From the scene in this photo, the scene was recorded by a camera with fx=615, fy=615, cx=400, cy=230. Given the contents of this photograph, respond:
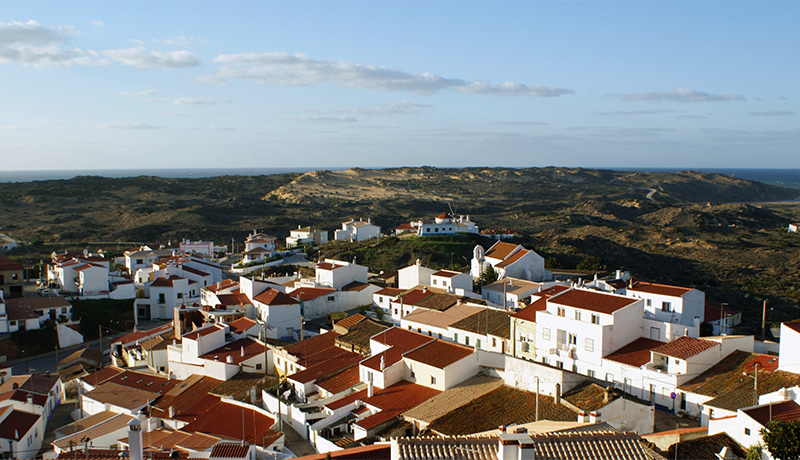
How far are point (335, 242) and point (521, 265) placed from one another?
2934 cm

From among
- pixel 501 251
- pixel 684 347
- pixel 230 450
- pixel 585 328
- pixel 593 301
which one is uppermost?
pixel 593 301

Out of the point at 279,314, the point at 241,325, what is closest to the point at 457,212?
the point at 279,314

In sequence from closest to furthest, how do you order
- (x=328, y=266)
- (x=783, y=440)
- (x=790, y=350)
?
(x=783, y=440) < (x=790, y=350) < (x=328, y=266)

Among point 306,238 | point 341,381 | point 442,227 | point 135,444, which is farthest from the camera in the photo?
point 306,238

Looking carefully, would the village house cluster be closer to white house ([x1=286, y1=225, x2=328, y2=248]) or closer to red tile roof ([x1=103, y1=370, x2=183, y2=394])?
red tile roof ([x1=103, y1=370, x2=183, y2=394])

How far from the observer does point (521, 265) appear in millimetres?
44219

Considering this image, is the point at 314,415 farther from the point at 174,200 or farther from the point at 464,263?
the point at 174,200

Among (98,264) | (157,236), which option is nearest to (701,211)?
(157,236)

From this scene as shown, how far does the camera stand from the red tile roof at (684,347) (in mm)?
22562

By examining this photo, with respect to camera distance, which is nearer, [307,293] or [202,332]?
[202,332]

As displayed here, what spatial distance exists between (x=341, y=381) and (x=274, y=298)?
12.3m

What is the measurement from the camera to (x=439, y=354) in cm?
2453

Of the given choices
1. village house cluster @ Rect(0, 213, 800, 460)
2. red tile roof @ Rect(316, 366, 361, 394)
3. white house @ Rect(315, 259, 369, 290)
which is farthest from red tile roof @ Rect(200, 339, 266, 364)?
white house @ Rect(315, 259, 369, 290)

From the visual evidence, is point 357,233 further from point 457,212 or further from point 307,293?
point 457,212
